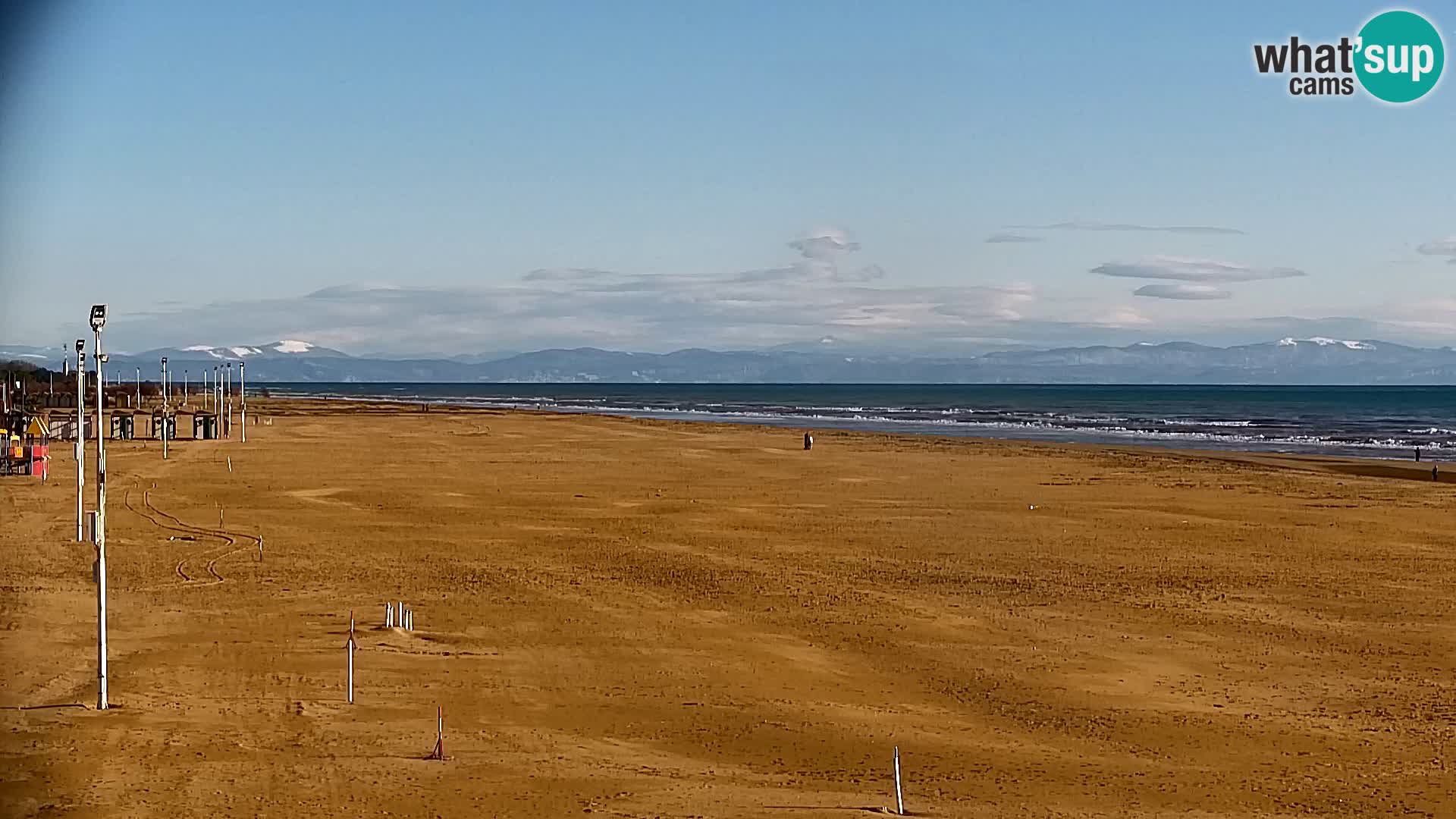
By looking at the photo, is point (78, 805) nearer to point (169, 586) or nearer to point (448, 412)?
point (169, 586)

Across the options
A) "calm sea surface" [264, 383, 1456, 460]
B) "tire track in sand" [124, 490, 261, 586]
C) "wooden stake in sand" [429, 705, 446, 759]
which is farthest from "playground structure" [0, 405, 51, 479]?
"calm sea surface" [264, 383, 1456, 460]

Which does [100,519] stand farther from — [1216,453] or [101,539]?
[1216,453]

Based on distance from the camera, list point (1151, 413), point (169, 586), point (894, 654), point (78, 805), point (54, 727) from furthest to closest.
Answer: point (1151, 413)
point (169, 586)
point (894, 654)
point (54, 727)
point (78, 805)

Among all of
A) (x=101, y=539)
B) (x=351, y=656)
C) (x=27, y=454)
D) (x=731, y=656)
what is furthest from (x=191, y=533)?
(x=27, y=454)

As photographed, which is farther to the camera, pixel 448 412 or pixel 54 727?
pixel 448 412

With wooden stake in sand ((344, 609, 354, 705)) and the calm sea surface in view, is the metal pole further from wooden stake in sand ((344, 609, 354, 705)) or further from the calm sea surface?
the calm sea surface

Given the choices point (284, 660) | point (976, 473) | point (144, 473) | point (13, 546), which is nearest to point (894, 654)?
point (284, 660)

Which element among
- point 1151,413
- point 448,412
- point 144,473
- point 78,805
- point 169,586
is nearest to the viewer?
point 78,805
